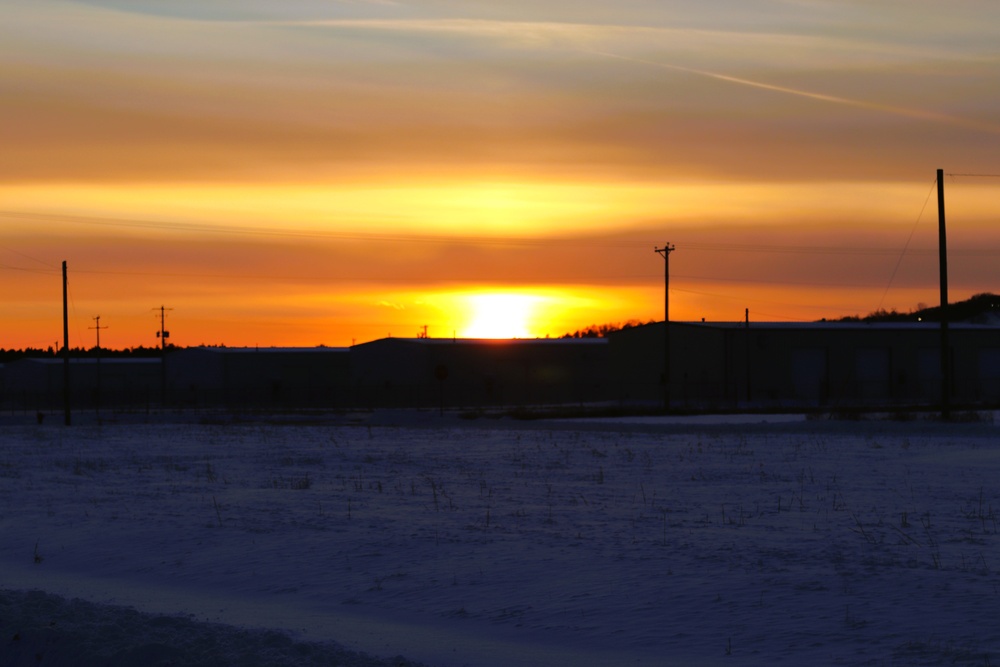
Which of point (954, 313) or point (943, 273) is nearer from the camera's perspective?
point (943, 273)

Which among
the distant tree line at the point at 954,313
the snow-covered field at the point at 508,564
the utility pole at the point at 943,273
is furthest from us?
the distant tree line at the point at 954,313

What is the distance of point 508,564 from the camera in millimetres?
14336

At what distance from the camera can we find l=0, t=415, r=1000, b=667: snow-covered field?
10.6m

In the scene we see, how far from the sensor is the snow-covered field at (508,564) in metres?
10.6

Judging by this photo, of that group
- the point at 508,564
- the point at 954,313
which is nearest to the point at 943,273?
the point at 508,564

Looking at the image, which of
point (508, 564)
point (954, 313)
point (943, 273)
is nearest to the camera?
point (508, 564)

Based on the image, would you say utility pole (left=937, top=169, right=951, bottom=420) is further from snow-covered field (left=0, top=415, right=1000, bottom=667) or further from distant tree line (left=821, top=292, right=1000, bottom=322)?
distant tree line (left=821, top=292, right=1000, bottom=322)

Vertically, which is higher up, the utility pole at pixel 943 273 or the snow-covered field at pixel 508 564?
the utility pole at pixel 943 273

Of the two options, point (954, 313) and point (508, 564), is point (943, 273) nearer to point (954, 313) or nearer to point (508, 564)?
point (508, 564)

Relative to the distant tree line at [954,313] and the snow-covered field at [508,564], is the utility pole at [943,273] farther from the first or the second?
the distant tree line at [954,313]

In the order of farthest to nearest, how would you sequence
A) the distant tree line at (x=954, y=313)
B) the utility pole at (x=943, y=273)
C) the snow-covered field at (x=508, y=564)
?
the distant tree line at (x=954, y=313)
the utility pole at (x=943, y=273)
the snow-covered field at (x=508, y=564)

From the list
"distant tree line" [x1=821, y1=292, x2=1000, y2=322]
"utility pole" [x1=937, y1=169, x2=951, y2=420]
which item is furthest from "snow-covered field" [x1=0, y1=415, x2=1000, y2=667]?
"distant tree line" [x1=821, y1=292, x2=1000, y2=322]

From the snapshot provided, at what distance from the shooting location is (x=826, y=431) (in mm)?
43500

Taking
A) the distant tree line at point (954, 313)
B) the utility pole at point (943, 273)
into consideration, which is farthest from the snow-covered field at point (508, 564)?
the distant tree line at point (954, 313)
